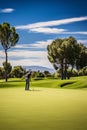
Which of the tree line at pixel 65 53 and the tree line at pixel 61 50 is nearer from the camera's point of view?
the tree line at pixel 61 50

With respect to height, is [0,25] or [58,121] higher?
[0,25]

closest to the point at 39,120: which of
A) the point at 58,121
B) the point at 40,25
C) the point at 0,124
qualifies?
the point at 58,121

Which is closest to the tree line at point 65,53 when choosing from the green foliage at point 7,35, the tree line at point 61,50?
the tree line at point 61,50

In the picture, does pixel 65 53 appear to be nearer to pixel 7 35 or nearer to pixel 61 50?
pixel 61 50

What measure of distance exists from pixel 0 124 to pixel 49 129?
1489mm

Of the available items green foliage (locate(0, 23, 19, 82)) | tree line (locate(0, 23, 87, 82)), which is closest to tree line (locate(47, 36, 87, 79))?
tree line (locate(0, 23, 87, 82))

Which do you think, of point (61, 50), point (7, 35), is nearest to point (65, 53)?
point (61, 50)

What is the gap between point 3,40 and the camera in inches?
2527

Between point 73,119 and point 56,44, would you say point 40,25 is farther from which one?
point 73,119

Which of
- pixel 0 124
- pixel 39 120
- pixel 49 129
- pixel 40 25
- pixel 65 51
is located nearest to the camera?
pixel 49 129

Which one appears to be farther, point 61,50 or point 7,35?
point 61,50

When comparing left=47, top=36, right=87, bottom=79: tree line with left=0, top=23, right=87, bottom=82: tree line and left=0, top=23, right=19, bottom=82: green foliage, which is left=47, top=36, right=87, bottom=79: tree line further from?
left=0, top=23, right=19, bottom=82: green foliage

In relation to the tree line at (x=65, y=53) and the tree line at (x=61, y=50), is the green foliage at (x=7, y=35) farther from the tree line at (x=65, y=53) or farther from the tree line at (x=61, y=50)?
the tree line at (x=65, y=53)

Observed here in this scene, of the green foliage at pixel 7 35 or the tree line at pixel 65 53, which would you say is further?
the tree line at pixel 65 53
